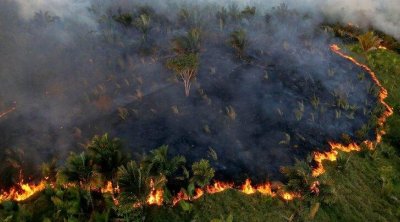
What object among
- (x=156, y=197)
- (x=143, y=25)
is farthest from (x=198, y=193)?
(x=143, y=25)

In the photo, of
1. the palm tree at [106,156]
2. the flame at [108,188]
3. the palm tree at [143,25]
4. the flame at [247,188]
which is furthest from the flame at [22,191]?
the palm tree at [143,25]

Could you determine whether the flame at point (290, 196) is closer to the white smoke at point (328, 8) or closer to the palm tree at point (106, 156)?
the palm tree at point (106, 156)

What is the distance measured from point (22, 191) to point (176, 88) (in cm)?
1010

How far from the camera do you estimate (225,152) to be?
17375 mm

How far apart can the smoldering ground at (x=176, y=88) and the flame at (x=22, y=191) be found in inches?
68.0

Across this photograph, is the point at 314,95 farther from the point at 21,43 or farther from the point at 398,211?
the point at 21,43

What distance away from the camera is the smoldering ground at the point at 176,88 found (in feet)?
58.9

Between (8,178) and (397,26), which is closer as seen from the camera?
(8,178)

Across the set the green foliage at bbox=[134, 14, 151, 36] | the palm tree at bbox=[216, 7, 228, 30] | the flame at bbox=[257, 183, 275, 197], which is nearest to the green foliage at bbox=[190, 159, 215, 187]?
the flame at bbox=[257, 183, 275, 197]

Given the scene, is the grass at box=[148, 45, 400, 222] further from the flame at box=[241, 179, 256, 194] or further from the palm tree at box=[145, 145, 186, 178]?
the palm tree at box=[145, 145, 186, 178]

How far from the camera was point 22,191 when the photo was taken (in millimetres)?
15055

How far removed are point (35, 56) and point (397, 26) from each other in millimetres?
27604

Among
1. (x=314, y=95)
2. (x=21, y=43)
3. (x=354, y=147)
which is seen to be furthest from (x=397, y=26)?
(x=21, y=43)

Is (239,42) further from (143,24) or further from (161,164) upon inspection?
(161,164)
